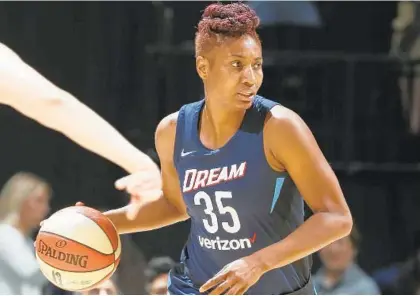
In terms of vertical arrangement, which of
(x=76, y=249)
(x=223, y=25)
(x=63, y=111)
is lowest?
(x=76, y=249)

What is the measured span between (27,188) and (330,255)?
56.6 inches

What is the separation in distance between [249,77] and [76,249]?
757 millimetres

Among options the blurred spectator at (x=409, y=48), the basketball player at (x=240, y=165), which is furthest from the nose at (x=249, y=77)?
the blurred spectator at (x=409, y=48)

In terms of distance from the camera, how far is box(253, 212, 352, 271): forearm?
2359 mm

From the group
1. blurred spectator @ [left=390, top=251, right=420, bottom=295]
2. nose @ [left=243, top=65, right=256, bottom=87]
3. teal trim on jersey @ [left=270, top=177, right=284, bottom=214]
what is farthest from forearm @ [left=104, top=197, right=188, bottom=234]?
blurred spectator @ [left=390, top=251, right=420, bottom=295]

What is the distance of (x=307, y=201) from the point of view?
2475 mm

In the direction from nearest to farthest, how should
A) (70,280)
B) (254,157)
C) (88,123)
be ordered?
(254,157) → (70,280) → (88,123)

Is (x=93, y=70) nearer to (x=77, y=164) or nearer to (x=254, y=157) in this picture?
(x=77, y=164)

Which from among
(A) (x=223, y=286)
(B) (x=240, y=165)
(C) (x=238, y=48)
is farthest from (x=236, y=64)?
(A) (x=223, y=286)

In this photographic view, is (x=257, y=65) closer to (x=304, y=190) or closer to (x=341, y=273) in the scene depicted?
(x=304, y=190)

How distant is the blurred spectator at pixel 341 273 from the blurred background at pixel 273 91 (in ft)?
0.05

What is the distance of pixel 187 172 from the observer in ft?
8.74

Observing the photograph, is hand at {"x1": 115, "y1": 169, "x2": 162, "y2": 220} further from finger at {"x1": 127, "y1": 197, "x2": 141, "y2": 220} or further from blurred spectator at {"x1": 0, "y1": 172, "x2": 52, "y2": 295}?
blurred spectator at {"x1": 0, "y1": 172, "x2": 52, "y2": 295}

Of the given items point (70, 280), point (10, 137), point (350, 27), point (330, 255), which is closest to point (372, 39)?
point (350, 27)
